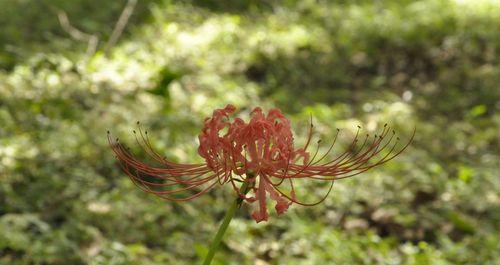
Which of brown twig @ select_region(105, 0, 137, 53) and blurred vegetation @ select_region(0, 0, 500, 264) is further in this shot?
brown twig @ select_region(105, 0, 137, 53)

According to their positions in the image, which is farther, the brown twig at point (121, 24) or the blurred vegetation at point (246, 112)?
the brown twig at point (121, 24)

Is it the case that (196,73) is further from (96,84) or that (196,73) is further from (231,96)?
(96,84)

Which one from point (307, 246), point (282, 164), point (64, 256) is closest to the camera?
point (282, 164)

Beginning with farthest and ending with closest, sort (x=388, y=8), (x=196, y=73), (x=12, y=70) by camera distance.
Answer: (x=388, y=8) → (x=196, y=73) → (x=12, y=70)

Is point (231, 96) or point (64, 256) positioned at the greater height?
point (231, 96)

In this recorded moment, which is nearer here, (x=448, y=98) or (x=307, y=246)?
(x=307, y=246)

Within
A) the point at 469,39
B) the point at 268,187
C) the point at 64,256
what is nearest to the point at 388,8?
the point at 469,39

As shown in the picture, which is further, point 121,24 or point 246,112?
point 121,24

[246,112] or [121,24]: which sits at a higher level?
[121,24]
